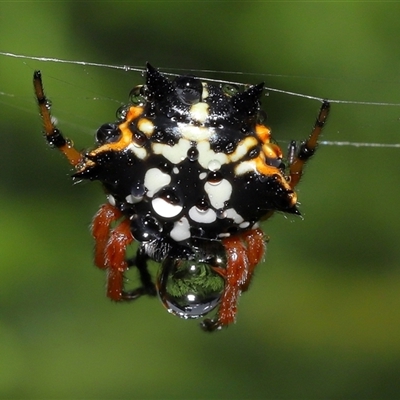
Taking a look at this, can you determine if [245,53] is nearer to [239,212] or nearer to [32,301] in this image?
[32,301]

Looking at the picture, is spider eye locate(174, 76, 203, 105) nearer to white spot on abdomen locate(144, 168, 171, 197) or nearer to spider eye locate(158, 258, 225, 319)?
white spot on abdomen locate(144, 168, 171, 197)

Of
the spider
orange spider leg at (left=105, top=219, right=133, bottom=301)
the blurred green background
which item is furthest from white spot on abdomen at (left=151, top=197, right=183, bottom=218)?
the blurred green background

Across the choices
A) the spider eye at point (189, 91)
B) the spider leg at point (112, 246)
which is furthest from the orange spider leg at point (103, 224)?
the spider eye at point (189, 91)

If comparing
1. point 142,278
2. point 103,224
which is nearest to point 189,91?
point 103,224

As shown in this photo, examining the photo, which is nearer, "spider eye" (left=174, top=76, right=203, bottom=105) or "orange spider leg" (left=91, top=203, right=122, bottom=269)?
"spider eye" (left=174, top=76, right=203, bottom=105)

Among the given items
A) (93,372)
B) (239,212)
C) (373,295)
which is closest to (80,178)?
(239,212)

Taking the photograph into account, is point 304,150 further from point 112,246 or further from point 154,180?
point 112,246

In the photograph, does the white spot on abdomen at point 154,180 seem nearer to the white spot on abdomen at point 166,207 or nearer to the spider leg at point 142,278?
the white spot on abdomen at point 166,207
